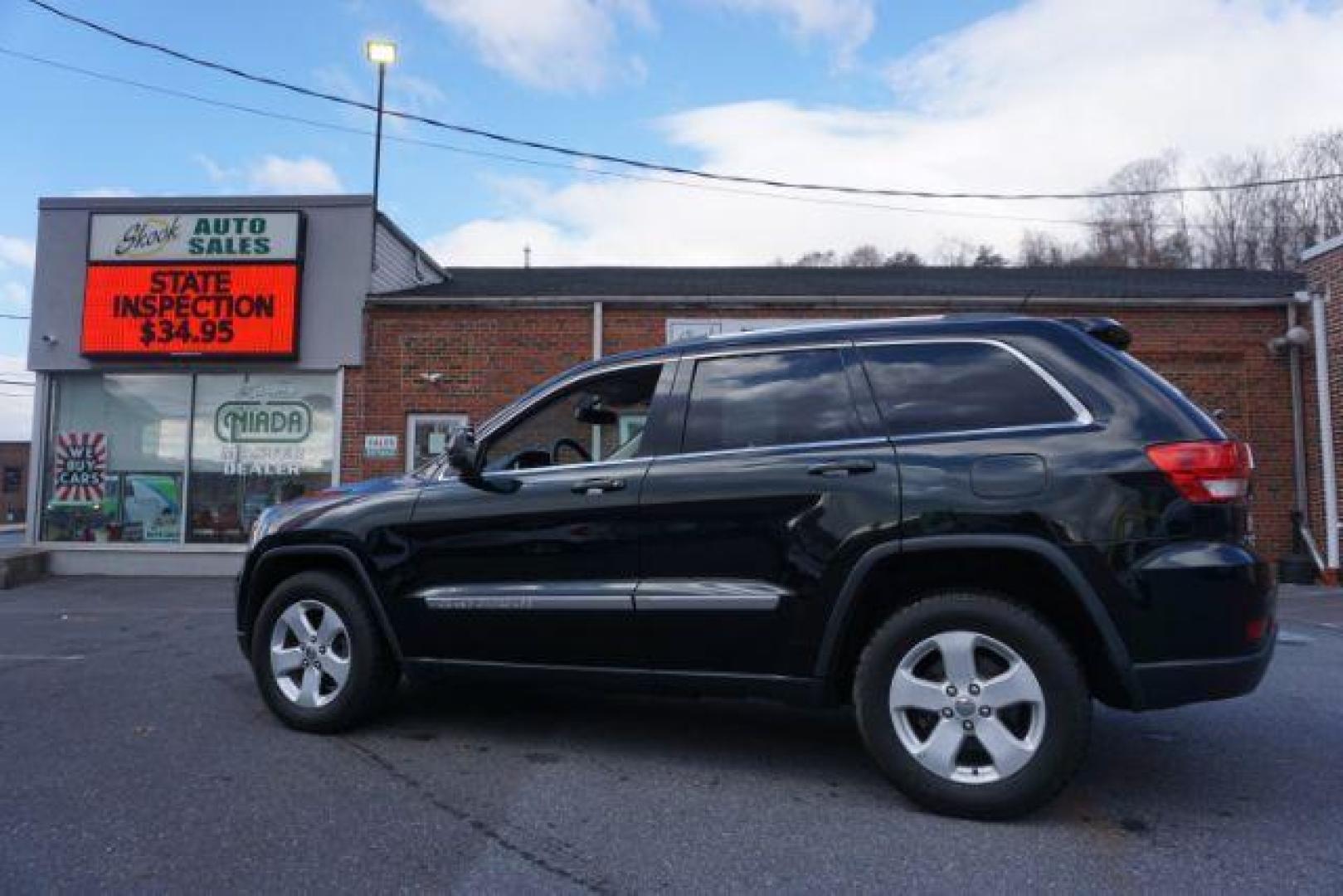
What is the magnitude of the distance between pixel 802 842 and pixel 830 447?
1473 mm

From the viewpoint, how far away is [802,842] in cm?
316

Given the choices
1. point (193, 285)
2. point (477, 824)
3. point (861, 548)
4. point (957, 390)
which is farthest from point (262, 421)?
point (957, 390)

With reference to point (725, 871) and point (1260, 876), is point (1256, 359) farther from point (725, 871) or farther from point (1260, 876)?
point (725, 871)

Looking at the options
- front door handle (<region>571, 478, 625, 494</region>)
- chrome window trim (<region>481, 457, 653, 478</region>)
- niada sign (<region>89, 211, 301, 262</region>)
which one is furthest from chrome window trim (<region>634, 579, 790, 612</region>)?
niada sign (<region>89, 211, 301, 262</region>)

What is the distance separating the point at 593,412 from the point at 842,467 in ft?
5.19

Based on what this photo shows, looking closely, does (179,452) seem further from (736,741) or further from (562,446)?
(736,741)

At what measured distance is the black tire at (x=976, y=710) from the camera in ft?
10.5

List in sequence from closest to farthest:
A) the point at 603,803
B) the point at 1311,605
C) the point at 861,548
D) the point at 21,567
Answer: the point at 861,548 → the point at 603,803 → the point at 1311,605 → the point at 21,567

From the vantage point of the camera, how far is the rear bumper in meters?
3.14

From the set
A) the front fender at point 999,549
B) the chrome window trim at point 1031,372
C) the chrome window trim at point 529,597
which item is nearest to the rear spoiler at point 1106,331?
the chrome window trim at point 1031,372

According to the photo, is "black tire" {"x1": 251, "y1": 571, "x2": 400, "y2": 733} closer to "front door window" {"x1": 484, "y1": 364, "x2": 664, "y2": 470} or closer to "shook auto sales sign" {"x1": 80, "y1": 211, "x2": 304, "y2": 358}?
"front door window" {"x1": 484, "y1": 364, "x2": 664, "y2": 470}

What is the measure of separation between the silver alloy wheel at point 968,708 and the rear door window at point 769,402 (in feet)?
3.07

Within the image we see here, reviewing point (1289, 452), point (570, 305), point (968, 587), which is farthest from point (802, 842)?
point (1289, 452)

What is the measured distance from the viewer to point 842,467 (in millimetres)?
3541
